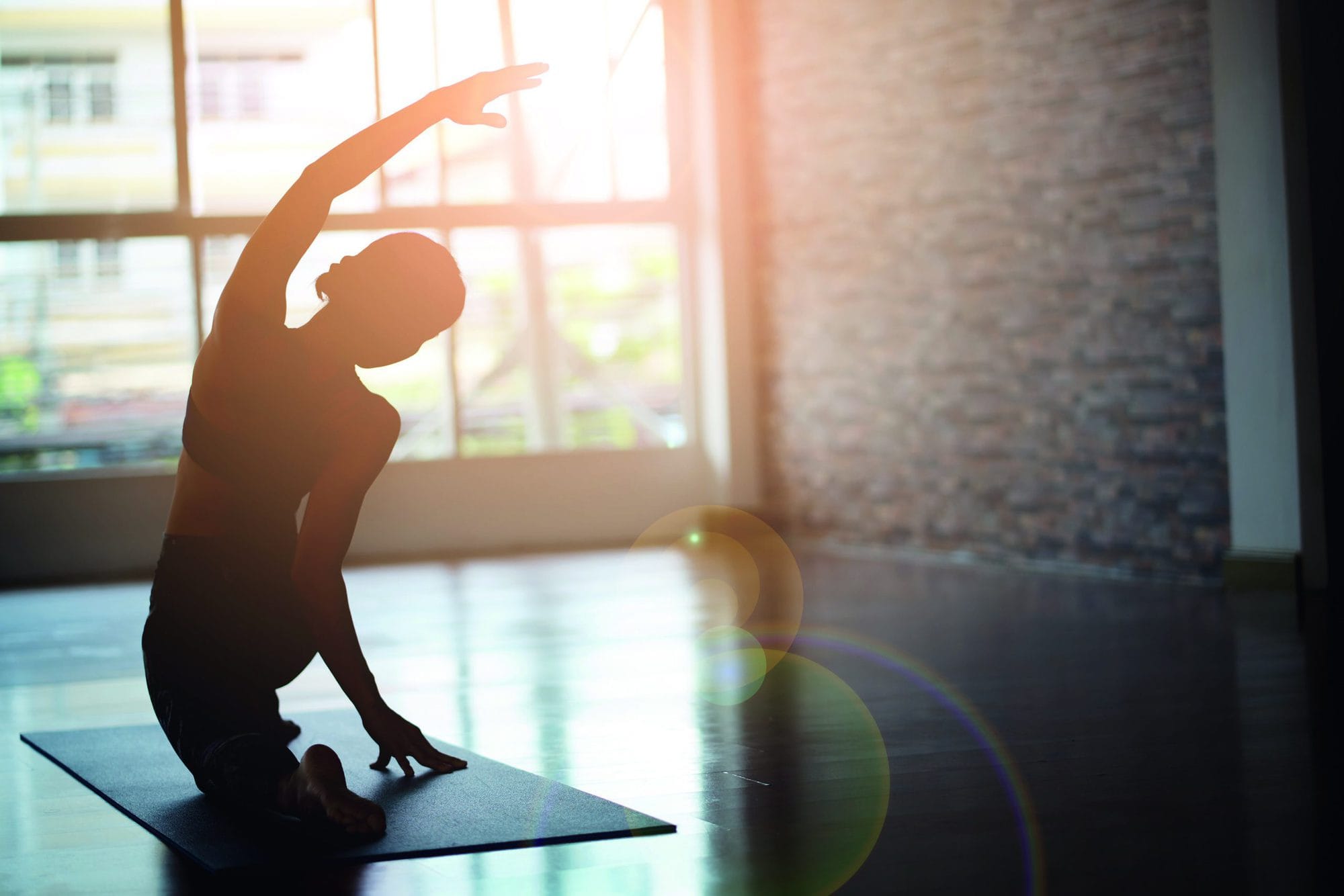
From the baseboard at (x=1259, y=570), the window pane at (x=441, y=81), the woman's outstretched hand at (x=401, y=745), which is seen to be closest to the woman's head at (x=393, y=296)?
the woman's outstretched hand at (x=401, y=745)

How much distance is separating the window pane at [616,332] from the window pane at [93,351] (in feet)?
6.56

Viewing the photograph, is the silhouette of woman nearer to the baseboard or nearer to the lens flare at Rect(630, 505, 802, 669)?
the lens flare at Rect(630, 505, 802, 669)

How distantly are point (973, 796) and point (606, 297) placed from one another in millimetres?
6140

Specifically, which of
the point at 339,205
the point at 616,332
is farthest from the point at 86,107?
the point at 616,332

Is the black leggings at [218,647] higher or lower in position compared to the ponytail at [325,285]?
lower

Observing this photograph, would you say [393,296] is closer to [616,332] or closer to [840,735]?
[840,735]

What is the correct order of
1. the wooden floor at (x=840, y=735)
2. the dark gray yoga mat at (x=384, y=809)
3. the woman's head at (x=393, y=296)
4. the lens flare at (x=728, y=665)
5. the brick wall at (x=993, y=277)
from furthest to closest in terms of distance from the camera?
the brick wall at (x=993, y=277)
the lens flare at (x=728, y=665)
the woman's head at (x=393, y=296)
the dark gray yoga mat at (x=384, y=809)
the wooden floor at (x=840, y=735)

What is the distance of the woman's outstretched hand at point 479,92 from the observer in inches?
99.7

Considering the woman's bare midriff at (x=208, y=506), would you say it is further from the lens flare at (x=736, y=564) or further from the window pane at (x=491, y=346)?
the window pane at (x=491, y=346)

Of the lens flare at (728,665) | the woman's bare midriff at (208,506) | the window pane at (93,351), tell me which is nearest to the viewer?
the woman's bare midriff at (208,506)

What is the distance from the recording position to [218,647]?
107 inches

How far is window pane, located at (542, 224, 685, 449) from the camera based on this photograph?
8445mm

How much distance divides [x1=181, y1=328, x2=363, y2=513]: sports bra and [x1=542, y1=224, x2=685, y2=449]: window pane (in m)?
5.65

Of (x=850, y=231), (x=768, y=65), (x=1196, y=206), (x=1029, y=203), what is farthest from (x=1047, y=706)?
(x=768, y=65)
